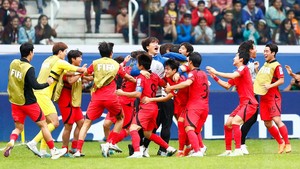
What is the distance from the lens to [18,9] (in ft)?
80.9

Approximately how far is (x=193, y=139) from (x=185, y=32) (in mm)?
8327

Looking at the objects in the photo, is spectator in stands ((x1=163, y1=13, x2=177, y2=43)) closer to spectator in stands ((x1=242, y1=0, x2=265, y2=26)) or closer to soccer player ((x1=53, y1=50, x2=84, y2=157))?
spectator in stands ((x1=242, y1=0, x2=265, y2=26))

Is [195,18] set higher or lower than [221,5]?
lower

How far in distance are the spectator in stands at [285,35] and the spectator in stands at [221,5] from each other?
4.31ft

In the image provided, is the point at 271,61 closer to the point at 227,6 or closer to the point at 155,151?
the point at 155,151

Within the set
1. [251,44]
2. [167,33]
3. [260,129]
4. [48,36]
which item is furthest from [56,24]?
[251,44]

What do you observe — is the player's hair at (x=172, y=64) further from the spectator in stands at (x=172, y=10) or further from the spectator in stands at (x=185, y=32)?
the spectator in stands at (x=172, y=10)

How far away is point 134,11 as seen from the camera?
25.1 m

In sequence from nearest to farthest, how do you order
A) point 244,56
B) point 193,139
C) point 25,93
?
point 193,139 < point 25,93 < point 244,56

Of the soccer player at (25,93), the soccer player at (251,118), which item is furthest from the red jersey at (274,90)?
the soccer player at (25,93)

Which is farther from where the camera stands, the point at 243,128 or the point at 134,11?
the point at 134,11

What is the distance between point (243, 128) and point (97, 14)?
7547 mm

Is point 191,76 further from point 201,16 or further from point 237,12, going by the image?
point 237,12

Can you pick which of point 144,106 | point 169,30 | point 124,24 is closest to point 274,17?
point 169,30
